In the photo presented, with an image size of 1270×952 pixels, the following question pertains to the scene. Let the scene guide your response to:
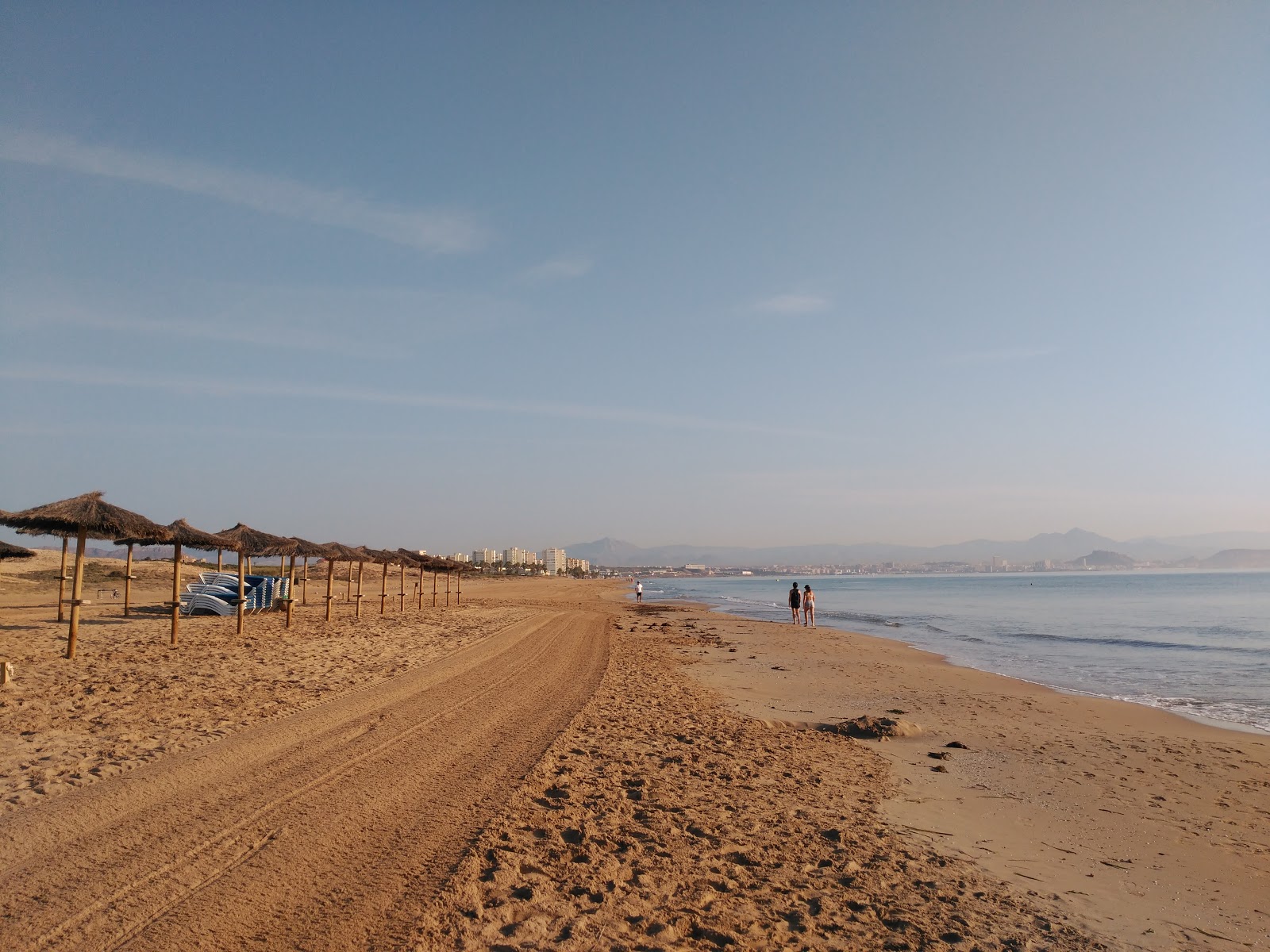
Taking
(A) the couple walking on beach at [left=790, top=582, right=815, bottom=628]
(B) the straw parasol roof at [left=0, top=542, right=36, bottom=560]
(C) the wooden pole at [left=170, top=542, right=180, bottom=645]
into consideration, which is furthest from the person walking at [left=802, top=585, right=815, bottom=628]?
(B) the straw parasol roof at [left=0, top=542, right=36, bottom=560]

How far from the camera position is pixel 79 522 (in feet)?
41.1

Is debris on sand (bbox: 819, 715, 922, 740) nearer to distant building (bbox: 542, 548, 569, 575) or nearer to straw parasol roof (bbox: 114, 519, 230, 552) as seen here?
straw parasol roof (bbox: 114, 519, 230, 552)

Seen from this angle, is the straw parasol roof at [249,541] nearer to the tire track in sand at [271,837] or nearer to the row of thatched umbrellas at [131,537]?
the row of thatched umbrellas at [131,537]

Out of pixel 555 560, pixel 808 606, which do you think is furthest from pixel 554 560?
pixel 808 606

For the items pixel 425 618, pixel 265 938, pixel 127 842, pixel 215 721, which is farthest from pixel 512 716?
pixel 425 618

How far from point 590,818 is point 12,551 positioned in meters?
14.2

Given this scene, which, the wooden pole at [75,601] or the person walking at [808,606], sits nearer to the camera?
the wooden pole at [75,601]

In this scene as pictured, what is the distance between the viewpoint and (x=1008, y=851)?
17.1ft

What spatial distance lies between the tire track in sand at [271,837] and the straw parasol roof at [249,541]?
10450 mm

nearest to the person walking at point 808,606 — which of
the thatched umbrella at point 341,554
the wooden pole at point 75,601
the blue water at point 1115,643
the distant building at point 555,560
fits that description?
the blue water at point 1115,643

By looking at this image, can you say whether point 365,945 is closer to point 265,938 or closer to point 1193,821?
point 265,938

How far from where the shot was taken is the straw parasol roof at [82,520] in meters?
12.3

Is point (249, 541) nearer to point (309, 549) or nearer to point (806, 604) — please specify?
point (309, 549)

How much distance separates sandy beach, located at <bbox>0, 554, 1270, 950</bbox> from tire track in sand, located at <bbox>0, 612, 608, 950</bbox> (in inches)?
0.9
